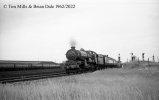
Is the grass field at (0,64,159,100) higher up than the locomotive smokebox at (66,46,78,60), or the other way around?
the locomotive smokebox at (66,46,78,60)

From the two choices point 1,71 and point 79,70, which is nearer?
point 1,71

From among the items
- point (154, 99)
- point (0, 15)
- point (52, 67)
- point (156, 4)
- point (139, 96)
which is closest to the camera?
point (154, 99)

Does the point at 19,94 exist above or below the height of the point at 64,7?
below

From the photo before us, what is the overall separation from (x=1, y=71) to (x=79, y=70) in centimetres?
799

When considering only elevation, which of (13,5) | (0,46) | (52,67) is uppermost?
(13,5)

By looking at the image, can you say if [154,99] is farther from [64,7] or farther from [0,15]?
[0,15]

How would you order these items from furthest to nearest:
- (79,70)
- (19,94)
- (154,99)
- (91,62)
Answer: (91,62) → (79,70) → (19,94) → (154,99)

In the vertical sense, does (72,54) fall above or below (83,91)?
above

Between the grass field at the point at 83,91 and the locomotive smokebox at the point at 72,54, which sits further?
the locomotive smokebox at the point at 72,54

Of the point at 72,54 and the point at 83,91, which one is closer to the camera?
the point at 83,91

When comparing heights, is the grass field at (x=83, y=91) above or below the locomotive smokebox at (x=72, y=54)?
below

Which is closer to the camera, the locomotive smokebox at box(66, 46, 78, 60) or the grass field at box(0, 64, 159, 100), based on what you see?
the grass field at box(0, 64, 159, 100)

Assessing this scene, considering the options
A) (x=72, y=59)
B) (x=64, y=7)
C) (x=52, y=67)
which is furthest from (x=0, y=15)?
(x=52, y=67)

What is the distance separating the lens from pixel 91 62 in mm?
24250
